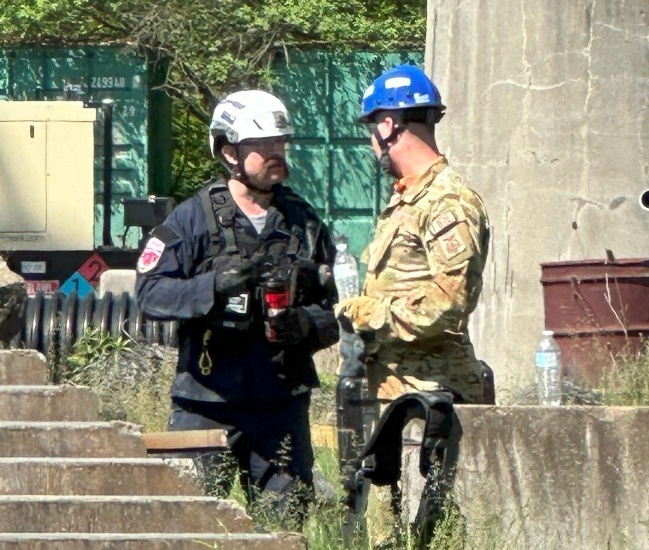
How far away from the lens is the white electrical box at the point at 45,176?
14.2m

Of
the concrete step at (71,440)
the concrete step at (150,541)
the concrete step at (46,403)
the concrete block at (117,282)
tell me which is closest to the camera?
the concrete step at (150,541)

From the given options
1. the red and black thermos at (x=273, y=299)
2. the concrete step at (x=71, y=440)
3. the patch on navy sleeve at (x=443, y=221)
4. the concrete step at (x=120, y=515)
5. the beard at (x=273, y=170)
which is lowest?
the concrete step at (x=120, y=515)

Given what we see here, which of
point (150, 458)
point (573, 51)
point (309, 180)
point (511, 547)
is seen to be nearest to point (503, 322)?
point (573, 51)

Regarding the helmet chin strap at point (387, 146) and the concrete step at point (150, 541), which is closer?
the concrete step at point (150, 541)

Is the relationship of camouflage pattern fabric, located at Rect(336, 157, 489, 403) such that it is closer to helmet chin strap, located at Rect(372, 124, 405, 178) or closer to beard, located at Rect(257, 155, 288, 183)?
helmet chin strap, located at Rect(372, 124, 405, 178)

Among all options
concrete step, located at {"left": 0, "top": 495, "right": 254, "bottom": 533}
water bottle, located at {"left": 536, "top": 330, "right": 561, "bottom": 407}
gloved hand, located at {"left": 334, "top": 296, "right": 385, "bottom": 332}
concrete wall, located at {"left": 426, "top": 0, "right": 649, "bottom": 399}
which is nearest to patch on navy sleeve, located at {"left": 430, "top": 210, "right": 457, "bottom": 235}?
gloved hand, located at {"left": 334, "top": 296, "right": 385, "bottom": 332}

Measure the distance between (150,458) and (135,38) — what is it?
11.3 m

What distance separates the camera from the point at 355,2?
1580cm

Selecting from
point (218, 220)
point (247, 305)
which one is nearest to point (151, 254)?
point (218, 220)

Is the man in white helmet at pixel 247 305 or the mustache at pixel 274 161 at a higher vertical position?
the mustache at pixel 274 161

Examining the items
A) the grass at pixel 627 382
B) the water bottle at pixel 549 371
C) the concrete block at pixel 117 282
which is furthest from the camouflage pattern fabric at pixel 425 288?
the concrete block at pixel 117 282

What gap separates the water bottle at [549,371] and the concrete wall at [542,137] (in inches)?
34.7

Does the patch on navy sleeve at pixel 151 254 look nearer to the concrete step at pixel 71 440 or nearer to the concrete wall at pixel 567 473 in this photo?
the concrete step at pixel 71 440

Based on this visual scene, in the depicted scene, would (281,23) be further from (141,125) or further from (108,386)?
(108,386)
